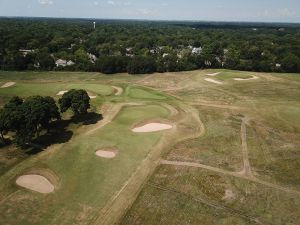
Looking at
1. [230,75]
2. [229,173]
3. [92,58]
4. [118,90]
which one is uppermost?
[230,75]

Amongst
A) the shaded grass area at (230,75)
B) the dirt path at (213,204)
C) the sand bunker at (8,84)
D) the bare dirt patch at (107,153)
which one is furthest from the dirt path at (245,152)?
the sand bunker at (8,84)

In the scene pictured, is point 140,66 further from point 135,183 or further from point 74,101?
point 135,183

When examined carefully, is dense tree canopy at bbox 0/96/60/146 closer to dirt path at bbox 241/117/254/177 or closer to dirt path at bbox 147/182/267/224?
dirt path at bbox 147/182/267/224

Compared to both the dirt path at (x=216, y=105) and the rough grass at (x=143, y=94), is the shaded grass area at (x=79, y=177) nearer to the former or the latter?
the rough grass at (x=143, y=94)

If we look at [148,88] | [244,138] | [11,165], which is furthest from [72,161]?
[148,88]

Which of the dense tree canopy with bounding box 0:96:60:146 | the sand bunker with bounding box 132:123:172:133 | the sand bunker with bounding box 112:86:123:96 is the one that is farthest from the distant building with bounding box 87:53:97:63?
the dense tree canopy with bounding box 0:96:60:146

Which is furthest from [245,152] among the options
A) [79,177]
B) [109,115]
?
[109,115]
